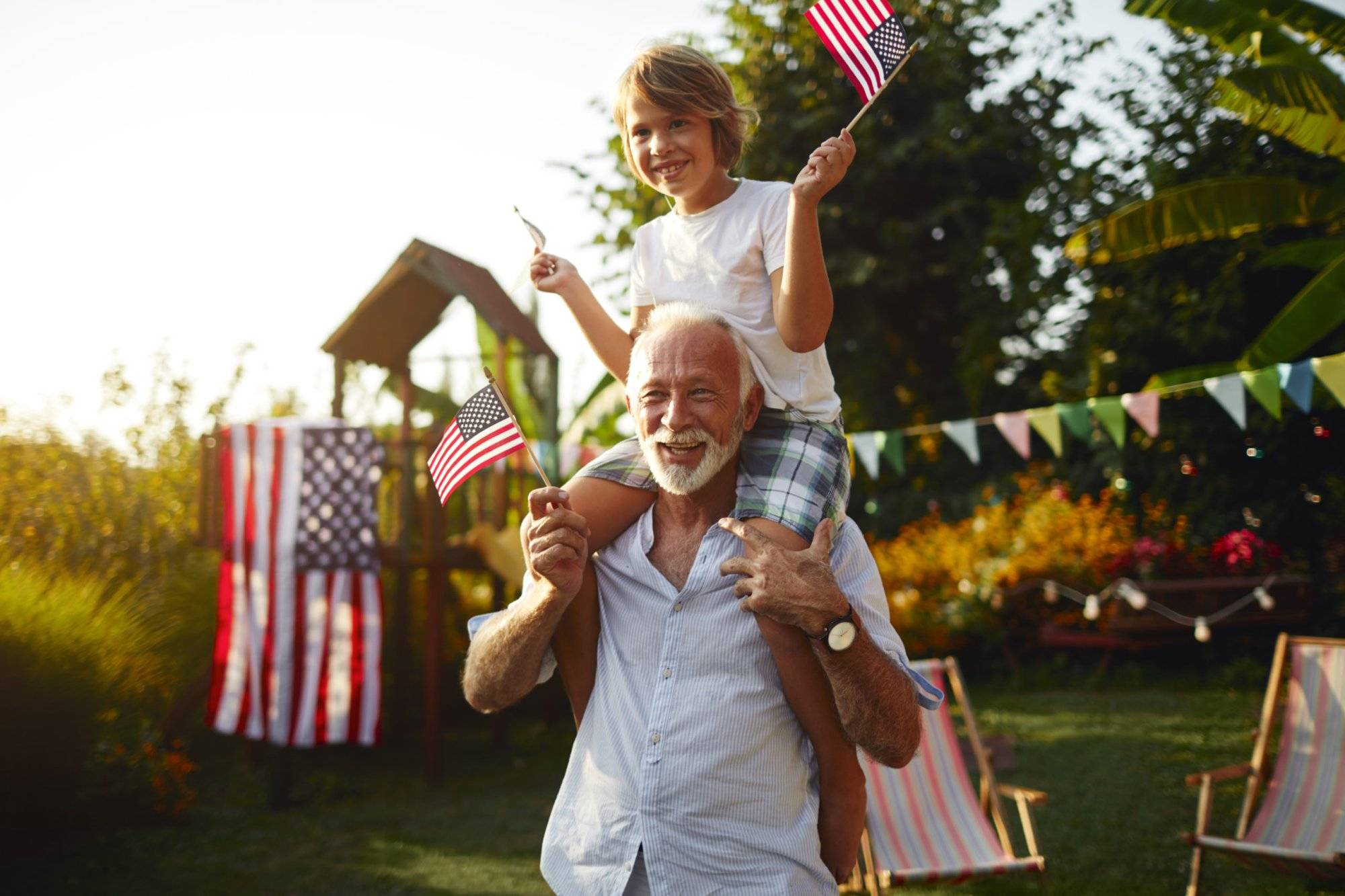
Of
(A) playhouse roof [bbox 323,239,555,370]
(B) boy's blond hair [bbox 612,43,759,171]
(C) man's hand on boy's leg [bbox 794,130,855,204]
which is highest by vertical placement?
(A) playhouse roof [bbox 323,239,555,370]

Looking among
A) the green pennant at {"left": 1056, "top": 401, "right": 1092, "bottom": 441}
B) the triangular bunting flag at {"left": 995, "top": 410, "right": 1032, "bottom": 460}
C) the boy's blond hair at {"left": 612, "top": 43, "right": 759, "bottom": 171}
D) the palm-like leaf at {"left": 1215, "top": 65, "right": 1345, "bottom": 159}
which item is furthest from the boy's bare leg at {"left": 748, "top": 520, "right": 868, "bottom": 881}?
the palm-like leaf at {"left": 1215, "top": 65, "right": 1345, "bottom": 159}

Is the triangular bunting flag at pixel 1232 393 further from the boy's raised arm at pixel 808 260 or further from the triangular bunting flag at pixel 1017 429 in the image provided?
the boy's raised arm at pixel 808 260

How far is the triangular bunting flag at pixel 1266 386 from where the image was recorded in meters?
7.64

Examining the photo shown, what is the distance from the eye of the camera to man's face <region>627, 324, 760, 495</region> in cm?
249

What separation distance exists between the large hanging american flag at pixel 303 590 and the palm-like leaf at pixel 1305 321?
710 centimetres

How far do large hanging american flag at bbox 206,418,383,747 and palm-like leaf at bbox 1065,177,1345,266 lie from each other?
22.4 ft

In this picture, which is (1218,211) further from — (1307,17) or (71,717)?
(71,717)

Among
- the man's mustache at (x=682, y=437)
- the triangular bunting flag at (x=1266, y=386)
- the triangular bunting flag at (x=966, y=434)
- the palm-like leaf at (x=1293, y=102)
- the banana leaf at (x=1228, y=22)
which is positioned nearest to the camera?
the man's mustache at (x=682, y=437)

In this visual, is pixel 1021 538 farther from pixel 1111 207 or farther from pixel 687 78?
pixel 687 78

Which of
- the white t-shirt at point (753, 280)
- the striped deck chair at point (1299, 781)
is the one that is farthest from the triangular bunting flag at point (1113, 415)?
the white t-shirt at point (753, 280)

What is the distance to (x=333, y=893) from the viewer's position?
628 cm

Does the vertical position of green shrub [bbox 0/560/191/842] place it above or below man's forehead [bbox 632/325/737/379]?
below

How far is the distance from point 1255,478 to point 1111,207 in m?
3.59

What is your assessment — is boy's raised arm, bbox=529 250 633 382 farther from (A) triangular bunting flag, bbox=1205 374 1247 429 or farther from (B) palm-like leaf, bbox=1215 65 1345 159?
(B) palm-like leaf, bbox=1215 65 1345 159
